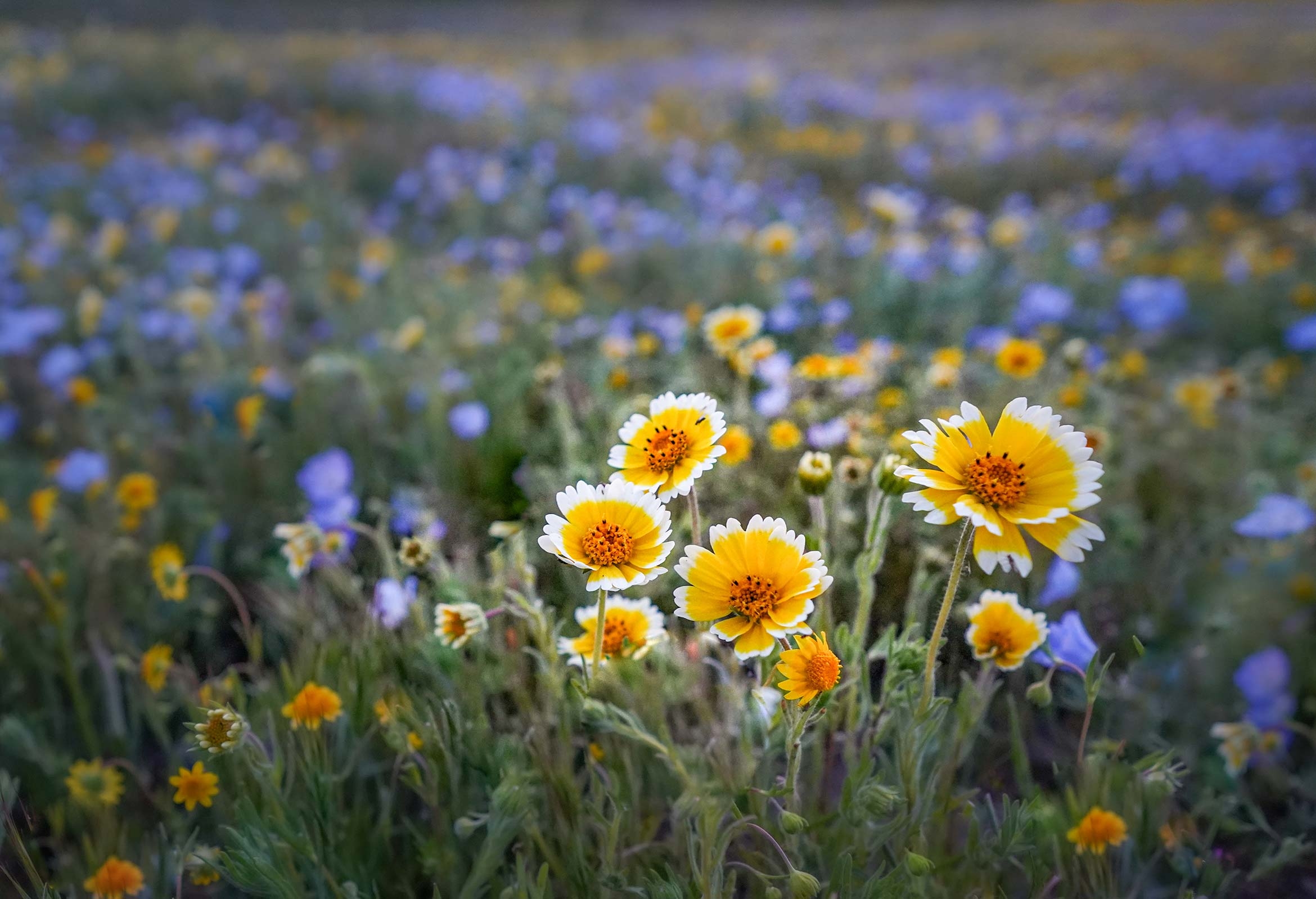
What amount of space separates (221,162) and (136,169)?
0.71 metres

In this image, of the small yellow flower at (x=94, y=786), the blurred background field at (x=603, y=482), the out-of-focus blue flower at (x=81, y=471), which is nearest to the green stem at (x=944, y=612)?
the blurred background field at (x=603, y=482)

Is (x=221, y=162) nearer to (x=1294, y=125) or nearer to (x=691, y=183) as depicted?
(x=691, y=183)

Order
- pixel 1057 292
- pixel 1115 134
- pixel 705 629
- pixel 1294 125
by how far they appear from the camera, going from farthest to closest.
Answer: pixel 1294 125 → pixel 1115 134 → pixel 1057 292 → pixel 705 629

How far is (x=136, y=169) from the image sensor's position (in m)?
4.70

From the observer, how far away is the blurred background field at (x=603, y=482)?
1083 millimetres

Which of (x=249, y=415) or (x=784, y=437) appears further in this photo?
(x=249, y=415)

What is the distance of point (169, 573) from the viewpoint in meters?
1.42

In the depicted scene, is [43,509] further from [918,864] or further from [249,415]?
[918,864]

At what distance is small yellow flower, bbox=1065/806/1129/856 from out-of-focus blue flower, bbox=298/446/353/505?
4.73 ft

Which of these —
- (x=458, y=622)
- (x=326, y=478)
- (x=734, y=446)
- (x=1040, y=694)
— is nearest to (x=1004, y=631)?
(x=1040, y=694)

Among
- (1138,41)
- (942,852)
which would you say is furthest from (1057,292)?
(1138,41)

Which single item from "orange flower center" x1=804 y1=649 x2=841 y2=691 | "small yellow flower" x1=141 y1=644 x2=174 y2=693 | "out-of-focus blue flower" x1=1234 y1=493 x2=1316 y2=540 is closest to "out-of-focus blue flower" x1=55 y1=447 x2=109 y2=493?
"small yellow flower" x1=141 y1=644 x2=174 y2=693

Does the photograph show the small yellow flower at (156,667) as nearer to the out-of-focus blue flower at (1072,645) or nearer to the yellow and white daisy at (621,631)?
the yellow and white daisy at (621,631)

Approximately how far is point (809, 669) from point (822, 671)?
0.02m
